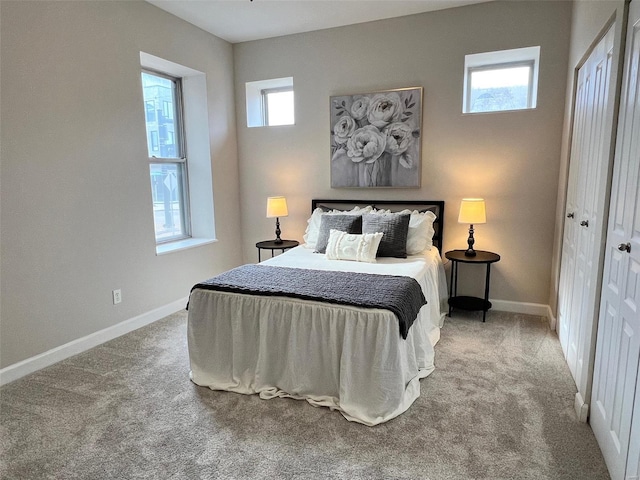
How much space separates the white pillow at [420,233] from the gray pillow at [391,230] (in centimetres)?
8

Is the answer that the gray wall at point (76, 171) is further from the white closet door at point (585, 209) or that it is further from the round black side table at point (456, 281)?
the white closet door at point (585, 209)

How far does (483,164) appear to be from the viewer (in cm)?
361

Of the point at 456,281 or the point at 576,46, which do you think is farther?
the point at 456,281

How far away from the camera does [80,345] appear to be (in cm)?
297

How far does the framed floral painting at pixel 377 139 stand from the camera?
3.77 metres

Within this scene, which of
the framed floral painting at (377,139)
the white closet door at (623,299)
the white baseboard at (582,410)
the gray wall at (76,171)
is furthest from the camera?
the framed floral painting at (377,139)

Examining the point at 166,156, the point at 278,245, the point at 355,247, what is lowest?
the point at 278,245

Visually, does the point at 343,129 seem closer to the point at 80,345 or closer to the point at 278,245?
the point at 278,245

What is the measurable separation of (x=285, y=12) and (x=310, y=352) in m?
3.09

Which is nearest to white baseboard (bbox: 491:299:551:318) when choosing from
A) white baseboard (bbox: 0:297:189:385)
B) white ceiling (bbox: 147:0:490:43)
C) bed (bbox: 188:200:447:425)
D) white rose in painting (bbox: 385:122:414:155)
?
bed (bbox: 188:200:447:425)

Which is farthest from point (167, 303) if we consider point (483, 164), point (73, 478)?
point (483, 164)

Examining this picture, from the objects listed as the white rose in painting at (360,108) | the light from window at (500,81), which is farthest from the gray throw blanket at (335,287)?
the light from window at (500,81)

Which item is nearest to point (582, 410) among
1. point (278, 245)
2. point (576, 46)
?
point (576, 46)

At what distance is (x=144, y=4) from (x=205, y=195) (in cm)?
184
